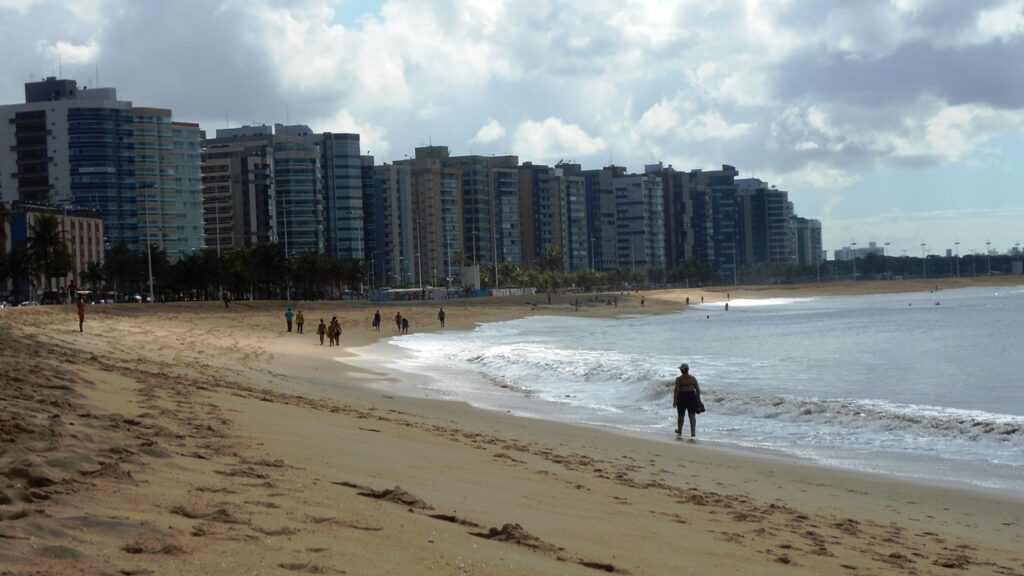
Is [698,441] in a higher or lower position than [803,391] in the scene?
higher

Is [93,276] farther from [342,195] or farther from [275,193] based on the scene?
[342,195]

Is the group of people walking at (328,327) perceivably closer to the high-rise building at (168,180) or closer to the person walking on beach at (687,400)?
the person walking on beach at (687,400)

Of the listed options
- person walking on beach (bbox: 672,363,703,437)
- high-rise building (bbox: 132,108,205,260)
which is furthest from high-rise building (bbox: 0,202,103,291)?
person walking on beach (bbox: 672,363,703,437)

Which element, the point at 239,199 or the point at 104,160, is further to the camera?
the point at 239,199

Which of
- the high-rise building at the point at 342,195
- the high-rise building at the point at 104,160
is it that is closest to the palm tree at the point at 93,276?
the high-rise building at the point at 104,160

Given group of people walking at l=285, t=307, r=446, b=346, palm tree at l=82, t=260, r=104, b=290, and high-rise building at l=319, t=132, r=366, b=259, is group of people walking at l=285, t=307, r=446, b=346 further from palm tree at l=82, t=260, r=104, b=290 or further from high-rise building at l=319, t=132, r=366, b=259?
high-rise building at l=319, t=132, r=366, b=259

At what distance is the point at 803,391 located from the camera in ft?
89.1

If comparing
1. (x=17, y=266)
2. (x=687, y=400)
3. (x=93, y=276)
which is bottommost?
(x=687, y=400)

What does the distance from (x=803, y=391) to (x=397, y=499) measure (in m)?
20.5

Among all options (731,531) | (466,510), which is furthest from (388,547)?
(731,531)

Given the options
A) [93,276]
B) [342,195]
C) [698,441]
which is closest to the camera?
[698,441]

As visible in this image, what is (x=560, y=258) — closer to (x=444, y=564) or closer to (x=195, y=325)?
(x=195, y=325)

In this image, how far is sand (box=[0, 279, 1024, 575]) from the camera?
6375mm

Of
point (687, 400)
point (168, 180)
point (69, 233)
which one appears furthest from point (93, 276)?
point (687, 400)
